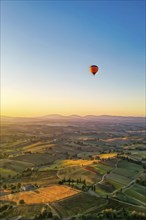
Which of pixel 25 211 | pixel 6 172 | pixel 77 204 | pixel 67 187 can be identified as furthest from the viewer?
pixel 6 172

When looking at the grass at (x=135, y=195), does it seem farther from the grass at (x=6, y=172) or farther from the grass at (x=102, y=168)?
the grass at (x=6, y=172)

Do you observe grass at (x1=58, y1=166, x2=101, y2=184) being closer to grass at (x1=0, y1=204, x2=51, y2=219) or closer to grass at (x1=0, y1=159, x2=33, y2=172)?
grass at (x1=0, y1=159, x2=33, y2=172)

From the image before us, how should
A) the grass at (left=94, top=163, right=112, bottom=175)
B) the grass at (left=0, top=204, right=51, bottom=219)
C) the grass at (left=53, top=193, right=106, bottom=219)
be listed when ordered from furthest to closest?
the grass at (left=94, top=163, right=112, bottom=175) → the grass at (left=53, top=193, right=106, bottom=219) → the grass at (left=0, top=204, right=51, bottom=219)

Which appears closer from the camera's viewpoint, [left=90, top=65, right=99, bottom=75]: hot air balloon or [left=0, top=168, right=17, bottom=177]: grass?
[left=90, top=65, right=99, bottom=75]: hot air balloon

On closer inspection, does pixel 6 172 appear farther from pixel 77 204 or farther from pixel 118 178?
pixel 77 204

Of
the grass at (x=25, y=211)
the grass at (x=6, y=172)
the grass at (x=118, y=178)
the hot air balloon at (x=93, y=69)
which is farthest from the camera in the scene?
the grass at (x=6, y=172)

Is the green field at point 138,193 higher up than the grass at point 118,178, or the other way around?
the grass at point 118,178

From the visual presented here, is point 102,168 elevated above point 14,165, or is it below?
above

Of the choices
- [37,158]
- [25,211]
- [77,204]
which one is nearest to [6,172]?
[37,158]

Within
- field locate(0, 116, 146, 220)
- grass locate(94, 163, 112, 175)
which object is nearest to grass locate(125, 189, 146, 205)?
field locate(0, 116, 146, 220)

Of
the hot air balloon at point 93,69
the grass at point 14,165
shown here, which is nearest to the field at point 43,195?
the hot air balloon at point 93,69
